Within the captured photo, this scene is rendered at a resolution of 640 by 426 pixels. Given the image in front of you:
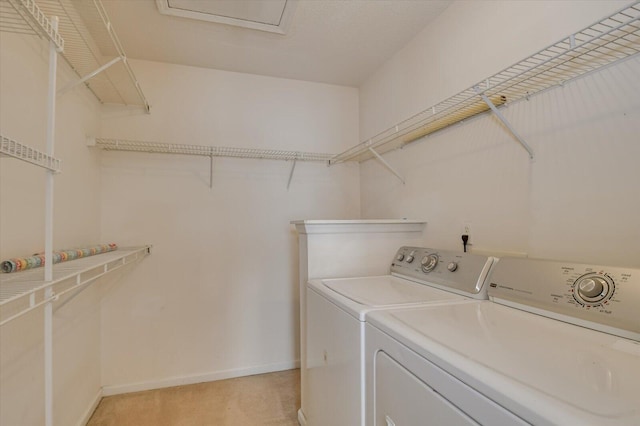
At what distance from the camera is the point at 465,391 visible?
648 mm

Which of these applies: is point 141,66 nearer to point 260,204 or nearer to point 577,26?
point 260,204

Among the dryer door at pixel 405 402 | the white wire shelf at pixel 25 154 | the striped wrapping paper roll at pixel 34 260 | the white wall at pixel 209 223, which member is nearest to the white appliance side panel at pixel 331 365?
the dryer door at pixel 405 402

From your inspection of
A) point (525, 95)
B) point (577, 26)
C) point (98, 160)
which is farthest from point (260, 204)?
point (577, 26)

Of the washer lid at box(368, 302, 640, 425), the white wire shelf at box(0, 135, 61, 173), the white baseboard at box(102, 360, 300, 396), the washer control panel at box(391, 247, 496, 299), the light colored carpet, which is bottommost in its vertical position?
the light colored carpet

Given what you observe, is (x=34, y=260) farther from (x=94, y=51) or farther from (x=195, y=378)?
(x=195, y=378)

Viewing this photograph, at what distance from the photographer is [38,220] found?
1404 mm

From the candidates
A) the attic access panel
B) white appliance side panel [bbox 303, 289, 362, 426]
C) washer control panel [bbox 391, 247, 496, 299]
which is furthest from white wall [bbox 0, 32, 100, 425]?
washer control panel [bbox 391, 247, 496, 299]

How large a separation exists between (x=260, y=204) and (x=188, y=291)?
0.90 meters

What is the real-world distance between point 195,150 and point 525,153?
7.01 feet

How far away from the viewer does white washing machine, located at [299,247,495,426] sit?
3.71 ft

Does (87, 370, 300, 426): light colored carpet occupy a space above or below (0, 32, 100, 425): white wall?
below

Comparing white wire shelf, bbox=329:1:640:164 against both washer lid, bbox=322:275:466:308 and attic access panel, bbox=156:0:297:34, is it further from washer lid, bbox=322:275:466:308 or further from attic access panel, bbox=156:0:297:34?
attic access panel, bbox=156:0:297:34

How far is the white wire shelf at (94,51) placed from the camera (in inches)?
55.8

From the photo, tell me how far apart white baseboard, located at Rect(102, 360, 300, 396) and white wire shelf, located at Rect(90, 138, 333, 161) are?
5.70 feet
